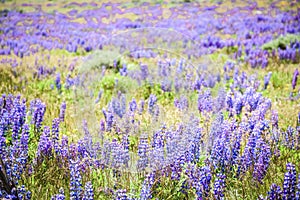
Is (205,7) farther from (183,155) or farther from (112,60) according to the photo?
(183,155)

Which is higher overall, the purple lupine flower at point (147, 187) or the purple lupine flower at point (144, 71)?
the purple lupine flower at point (147, 187)

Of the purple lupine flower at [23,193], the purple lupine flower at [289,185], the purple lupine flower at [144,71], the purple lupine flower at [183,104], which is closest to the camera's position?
the purple lupine flower at [289,185]

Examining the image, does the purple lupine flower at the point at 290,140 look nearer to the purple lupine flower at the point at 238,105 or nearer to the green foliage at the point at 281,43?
the purple lupine flower at the point at 238,105

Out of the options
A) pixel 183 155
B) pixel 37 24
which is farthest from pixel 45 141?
pixel 37 24

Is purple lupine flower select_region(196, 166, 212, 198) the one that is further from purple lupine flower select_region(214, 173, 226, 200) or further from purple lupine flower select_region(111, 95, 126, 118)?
purple lupine flower select_region(111, 95, 126, 118)

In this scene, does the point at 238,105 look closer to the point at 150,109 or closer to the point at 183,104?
the point at 183,104

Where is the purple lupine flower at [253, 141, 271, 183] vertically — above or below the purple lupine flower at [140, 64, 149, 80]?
above

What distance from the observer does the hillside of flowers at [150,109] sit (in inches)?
90.6

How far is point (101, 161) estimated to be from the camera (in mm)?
2523

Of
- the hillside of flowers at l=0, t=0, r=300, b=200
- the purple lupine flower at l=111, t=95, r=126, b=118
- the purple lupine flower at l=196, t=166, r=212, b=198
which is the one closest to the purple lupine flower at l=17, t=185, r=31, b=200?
the hillside of flowers at l=0, t=0, r=300, b=200

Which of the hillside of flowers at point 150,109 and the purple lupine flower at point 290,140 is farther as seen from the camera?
the purple lupine flower at point 290,140

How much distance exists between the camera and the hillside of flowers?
2.30 meters

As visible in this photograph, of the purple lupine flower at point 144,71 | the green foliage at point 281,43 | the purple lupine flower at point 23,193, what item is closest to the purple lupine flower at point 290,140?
the purple lupine flower at point 23,193

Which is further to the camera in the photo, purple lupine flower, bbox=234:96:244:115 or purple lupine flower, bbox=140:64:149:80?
purple lupine flower, bbox=140:64:149:80
